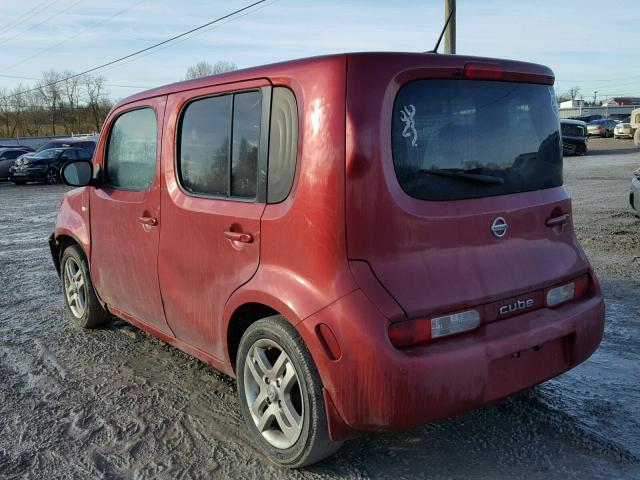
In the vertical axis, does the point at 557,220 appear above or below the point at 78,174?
below

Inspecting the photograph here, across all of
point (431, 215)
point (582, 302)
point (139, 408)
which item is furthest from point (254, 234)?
point (582, 302)

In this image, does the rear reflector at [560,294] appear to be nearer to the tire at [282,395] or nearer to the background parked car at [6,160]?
the tire at [282,395]

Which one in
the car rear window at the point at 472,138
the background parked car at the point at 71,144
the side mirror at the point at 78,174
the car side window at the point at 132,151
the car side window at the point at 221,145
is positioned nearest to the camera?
the car rear window at the point at 472,138

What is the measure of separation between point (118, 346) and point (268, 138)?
2633 millimetres

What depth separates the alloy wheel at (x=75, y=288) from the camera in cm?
507

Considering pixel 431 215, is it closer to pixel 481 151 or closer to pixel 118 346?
pixel 481 151

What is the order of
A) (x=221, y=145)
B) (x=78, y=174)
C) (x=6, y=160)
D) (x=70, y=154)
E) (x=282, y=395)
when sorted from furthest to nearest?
(x=6, y=160)
(x=70, y=154)
(x=78, y=174)
(x=221, y=145)
(x=282, y=395)

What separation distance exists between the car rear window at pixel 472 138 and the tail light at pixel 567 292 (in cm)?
52

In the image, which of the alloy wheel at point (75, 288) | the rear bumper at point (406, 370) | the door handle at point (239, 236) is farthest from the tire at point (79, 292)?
the rear bumper at point (406, 370)

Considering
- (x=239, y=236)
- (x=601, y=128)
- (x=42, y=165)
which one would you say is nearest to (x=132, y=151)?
(x=239, y=236)

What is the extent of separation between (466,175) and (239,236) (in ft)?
3.80

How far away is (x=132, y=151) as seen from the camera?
4145mm

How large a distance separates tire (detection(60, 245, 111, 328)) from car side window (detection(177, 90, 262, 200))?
6.16ft

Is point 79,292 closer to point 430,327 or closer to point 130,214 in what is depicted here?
point 130,214
